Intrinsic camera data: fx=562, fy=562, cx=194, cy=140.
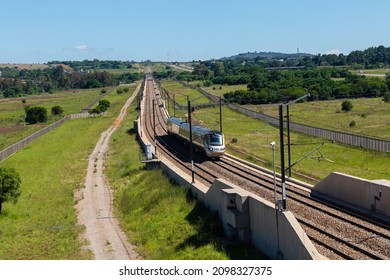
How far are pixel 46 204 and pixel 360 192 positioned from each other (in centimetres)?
2503

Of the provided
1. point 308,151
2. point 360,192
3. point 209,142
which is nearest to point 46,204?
point 209,142

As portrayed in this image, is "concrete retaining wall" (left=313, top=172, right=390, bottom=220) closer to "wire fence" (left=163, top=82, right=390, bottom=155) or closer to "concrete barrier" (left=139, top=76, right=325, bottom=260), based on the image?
"concrete barrier" (left=139, top=76, right=325, bottom=260)

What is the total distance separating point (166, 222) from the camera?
33688 millimetres

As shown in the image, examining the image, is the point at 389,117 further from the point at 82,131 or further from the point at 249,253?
the point at 249,253

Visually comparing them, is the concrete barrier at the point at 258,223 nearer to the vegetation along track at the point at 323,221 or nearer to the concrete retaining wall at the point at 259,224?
the concrete retaining wall at the point at 259,224

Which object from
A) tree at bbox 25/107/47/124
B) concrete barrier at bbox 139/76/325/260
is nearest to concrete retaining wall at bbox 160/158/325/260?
concrete barrier at bbox 139/76/325/260

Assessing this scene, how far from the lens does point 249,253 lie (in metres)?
26.3

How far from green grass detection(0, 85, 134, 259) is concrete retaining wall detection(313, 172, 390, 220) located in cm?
1387

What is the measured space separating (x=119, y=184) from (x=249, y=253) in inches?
995

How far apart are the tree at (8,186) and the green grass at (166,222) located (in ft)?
24.8

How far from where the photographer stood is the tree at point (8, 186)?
1617 inches

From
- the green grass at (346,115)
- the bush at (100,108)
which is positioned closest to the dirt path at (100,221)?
the green grass at (346,115)

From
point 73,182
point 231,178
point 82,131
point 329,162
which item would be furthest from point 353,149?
point 82,131

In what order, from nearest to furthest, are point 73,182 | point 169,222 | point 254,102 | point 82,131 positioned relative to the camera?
point 169,222
point 73,182
point 82,131
point 254,102
